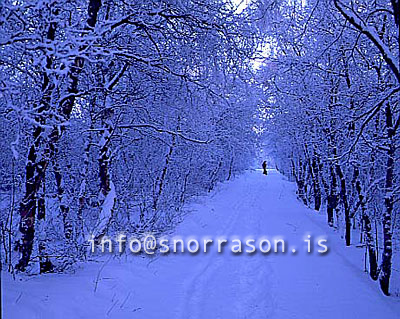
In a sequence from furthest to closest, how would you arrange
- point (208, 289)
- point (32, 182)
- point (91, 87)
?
point (91, 87)
point (208, 289)
point (32, 182)

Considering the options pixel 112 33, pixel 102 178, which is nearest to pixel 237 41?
pixel 112 33

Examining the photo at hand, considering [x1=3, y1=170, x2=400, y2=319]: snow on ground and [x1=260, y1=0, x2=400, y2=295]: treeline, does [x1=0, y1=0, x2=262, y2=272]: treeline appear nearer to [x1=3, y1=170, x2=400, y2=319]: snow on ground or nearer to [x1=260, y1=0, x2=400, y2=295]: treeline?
[x1=3, y1=170, x2=400, y2=319]: snow on ground

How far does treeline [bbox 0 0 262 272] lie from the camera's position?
3.93 metres

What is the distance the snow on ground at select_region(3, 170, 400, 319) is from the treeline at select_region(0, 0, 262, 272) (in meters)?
0.77

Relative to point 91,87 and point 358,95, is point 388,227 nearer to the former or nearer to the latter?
point 358,95

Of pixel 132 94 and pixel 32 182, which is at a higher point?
pixel 132 94

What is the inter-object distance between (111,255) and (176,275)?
4.46ft

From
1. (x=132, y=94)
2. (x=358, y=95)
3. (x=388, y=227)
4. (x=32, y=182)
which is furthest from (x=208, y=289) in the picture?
(x=358, y=95)

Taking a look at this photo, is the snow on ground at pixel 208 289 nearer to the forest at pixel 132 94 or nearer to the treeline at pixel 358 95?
the forest at pixel 132 94

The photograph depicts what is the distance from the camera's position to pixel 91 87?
6.32 m

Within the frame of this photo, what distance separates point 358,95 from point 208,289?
4.83 metres

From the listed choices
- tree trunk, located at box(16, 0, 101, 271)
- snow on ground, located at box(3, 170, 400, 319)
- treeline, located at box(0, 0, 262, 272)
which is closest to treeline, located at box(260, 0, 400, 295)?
snow on ground, located at box(3, 170, 400, 319)

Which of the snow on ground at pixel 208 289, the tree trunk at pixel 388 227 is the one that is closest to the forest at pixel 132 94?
the tree trunk at pixel 388 227

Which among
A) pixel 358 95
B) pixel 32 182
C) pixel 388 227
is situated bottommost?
pixel 388 227
